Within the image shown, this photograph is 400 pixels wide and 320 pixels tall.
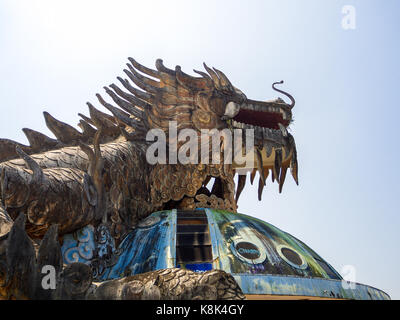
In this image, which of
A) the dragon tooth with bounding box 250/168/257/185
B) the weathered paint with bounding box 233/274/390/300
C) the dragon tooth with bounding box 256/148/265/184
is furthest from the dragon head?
the weathered paint with bounding box 233/274/390/300

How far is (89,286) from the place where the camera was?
4449 mm

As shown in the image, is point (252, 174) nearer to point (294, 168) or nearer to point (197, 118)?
point (294, 168)

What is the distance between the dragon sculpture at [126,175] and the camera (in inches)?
172

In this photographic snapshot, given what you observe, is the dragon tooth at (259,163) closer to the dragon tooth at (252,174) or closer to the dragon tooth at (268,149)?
the dragon tooth at (268,149)

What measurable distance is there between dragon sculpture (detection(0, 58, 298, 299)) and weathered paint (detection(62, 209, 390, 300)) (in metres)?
0.30

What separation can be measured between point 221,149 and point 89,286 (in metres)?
6.06

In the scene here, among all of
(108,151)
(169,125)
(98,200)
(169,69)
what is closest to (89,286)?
(98,200)

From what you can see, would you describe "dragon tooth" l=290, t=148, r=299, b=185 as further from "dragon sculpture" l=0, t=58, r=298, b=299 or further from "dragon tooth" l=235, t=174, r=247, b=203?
"dragon tooth" l=235, t=174, r=247, b=203

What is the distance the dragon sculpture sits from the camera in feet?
14.3

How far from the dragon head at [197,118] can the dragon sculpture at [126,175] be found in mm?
19

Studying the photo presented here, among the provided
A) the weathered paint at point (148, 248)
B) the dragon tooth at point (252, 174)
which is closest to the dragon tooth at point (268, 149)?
the dragon tooth at point (252, 174)

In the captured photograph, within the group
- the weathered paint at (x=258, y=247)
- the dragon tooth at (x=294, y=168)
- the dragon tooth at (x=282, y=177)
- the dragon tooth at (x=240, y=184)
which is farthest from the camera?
the dragon tooth at (x=240, y=184)

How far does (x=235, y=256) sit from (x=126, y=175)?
2.22 m

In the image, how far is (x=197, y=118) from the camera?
33.2 feet
